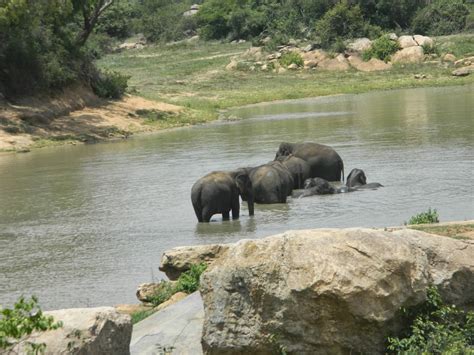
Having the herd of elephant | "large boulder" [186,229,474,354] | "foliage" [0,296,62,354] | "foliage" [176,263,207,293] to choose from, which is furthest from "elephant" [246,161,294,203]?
"foliage" [0,296,62,354]

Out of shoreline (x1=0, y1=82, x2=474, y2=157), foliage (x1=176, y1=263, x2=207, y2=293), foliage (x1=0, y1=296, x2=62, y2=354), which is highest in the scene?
foliage (x1=0, y1=296, x2=62, y2=354)

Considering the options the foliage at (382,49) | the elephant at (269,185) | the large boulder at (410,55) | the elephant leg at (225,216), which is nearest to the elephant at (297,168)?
the elephant at (269,185)

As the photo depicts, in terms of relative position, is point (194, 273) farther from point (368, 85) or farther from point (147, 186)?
point (368, 85)

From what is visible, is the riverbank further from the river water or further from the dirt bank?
the river water

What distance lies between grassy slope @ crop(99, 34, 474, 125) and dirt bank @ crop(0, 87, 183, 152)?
1.77 meters

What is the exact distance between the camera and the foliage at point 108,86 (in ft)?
133

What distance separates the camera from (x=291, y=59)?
205 feet

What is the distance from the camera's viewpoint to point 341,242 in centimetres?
704

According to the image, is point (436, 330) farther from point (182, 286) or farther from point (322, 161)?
point (322, 161)

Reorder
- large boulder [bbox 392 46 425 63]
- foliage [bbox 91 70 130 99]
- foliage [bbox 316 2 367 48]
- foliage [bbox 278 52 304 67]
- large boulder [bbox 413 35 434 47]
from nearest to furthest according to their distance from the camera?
foliage [bbox 91 70 130 99]
large boulder [bbox 392 46 425 63]
large boulder [bbox 413 35 434 47]
foliage [bbox 278 52 304 67]
foliage [bbox 316 2 367 48]

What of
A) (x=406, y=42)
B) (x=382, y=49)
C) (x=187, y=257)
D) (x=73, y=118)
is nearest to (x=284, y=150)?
(x=187, y=257)

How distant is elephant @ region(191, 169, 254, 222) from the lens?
17.0 metres

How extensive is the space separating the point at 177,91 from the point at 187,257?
39.8 metres

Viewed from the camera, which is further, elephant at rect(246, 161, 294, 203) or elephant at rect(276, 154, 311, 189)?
elephant at rect(276, 154, 311, 189)
